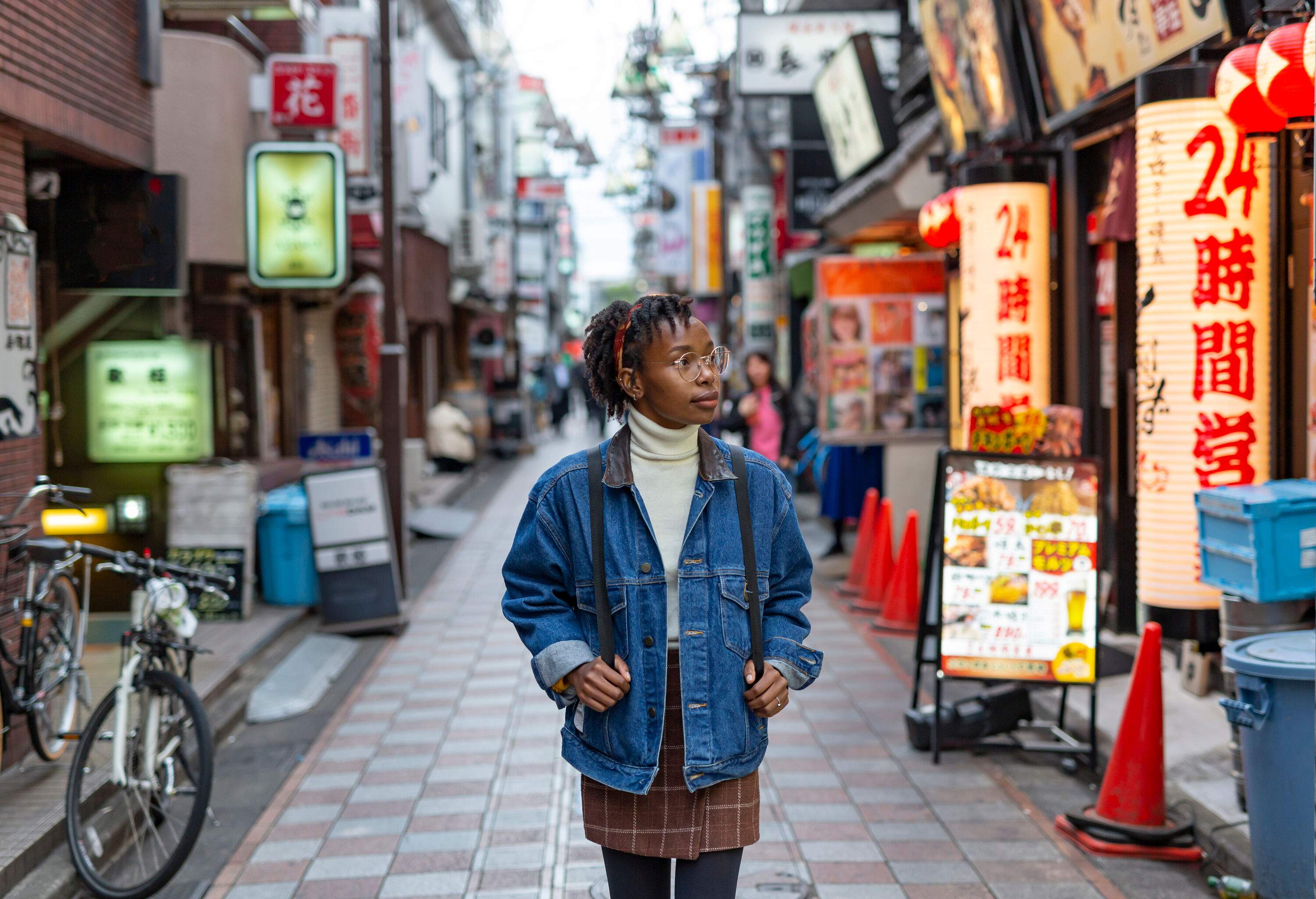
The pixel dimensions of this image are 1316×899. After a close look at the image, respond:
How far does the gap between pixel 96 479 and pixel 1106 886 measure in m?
8.50

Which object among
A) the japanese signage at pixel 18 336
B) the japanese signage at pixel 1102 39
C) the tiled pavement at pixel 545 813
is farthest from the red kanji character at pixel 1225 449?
the japanese signage at pixel 18 336

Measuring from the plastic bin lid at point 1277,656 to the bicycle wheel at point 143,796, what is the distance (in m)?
3.94

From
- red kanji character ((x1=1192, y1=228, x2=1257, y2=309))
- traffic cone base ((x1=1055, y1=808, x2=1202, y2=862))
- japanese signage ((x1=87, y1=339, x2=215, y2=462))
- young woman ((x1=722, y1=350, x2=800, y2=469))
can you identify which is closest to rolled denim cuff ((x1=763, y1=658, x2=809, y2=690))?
traffic cone base ((x1=1055, y1=808, x2=1202, y2=862))

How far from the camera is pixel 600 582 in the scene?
316 cm

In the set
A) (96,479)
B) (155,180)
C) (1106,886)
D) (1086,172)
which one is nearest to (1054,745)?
(1106,886)

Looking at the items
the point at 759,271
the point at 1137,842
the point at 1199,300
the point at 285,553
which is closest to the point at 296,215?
the point at 285,553

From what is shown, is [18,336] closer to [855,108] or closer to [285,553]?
[285,553]

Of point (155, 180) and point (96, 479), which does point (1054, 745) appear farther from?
point (96, 479)

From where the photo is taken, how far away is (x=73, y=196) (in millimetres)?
8594

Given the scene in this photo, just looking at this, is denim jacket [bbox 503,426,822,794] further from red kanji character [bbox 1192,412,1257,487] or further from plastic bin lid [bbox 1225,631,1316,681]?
red kanji character [bbox 1192,412,1257,487]

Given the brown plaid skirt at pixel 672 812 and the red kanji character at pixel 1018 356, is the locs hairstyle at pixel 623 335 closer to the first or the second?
the brown plaid skirt at pixel 672 812

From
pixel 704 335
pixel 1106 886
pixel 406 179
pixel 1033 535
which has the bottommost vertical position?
pixel 1106 886

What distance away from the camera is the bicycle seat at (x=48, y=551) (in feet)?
19.8

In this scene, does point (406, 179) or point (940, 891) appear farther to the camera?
point (406, 179)
